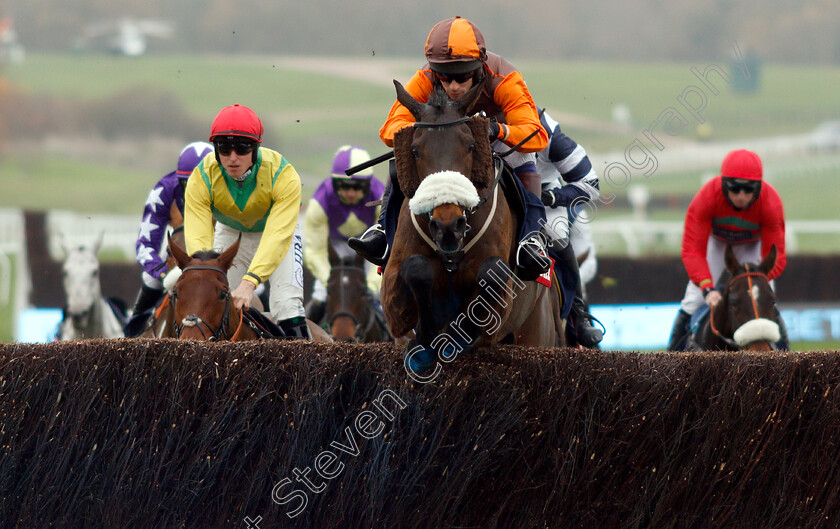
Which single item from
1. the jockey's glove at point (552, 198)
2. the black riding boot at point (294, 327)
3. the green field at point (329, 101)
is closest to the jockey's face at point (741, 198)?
the jockey's glove at point (552, 198)

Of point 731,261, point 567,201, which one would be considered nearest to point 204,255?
point 567,201

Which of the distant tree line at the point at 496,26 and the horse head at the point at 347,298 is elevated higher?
the distant tree line at the point at 496,26

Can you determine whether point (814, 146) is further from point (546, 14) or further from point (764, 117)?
point (546, 14)

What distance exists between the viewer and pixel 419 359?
3877mm

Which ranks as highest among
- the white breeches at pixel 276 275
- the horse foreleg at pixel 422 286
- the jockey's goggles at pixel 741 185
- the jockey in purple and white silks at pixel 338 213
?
the jockey in purple and white silks at pixel 338 213

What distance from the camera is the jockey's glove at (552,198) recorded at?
515cm

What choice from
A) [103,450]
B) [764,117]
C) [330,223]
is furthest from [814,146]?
[103,450]

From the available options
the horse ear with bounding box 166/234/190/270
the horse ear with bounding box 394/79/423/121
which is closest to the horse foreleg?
the horse ear with bounding box 394/79/423/121

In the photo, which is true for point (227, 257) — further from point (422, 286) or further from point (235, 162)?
point (422, 286)

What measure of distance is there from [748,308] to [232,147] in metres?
3.42

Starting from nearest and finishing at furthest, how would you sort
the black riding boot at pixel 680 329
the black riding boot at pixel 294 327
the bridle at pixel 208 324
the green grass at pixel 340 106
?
the bridle at pixel 208 324 < the black riding boot at pixel 294 327 < the black riding boot at pixel 680 329 < the green grass at pixel 340 106

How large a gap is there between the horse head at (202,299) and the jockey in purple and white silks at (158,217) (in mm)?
1794

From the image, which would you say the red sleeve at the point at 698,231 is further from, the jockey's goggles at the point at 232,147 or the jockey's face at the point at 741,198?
the jockey's goggles at the point at 232,147

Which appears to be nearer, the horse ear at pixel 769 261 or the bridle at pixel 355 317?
the horse ear at pixel 769 261
